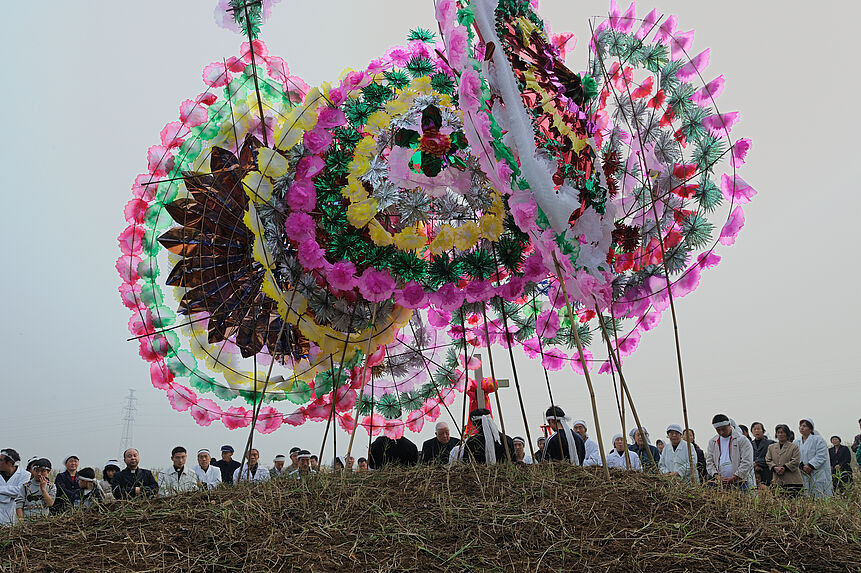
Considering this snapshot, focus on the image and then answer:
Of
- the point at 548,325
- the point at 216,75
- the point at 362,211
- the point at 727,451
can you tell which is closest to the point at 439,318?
the point at 548,325

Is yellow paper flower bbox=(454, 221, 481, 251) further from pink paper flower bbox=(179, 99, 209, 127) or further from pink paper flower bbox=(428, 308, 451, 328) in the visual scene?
pink paper flower bbox=(179, 99, 209, 127)

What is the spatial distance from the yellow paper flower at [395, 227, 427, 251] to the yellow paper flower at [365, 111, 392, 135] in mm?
691

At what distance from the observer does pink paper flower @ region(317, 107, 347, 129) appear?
470 centimetres

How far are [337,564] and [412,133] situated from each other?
8.20ft

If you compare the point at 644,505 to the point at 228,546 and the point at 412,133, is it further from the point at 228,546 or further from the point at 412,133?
the point at 412,133

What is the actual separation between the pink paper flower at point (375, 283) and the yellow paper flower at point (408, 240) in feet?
0.90

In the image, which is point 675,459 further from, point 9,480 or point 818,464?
point 9,480

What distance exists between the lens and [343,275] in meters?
4.65

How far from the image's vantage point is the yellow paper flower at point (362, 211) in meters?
4.33

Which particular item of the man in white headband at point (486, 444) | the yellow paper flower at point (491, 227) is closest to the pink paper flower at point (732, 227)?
the yellow paper flower at point (491, 227)

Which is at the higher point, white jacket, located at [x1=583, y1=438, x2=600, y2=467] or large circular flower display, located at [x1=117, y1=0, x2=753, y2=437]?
large circular flower display, located at [x1=117, y1=0, x2=753, y2=437]

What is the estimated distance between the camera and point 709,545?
2938 millimetres

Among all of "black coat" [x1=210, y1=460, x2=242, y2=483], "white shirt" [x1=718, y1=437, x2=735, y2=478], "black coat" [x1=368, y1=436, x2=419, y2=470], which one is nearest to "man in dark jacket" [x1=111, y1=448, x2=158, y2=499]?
"black coat" [x1=210, y1=460, x2=242, y2=483]

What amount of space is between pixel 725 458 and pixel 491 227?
12.8 feet
